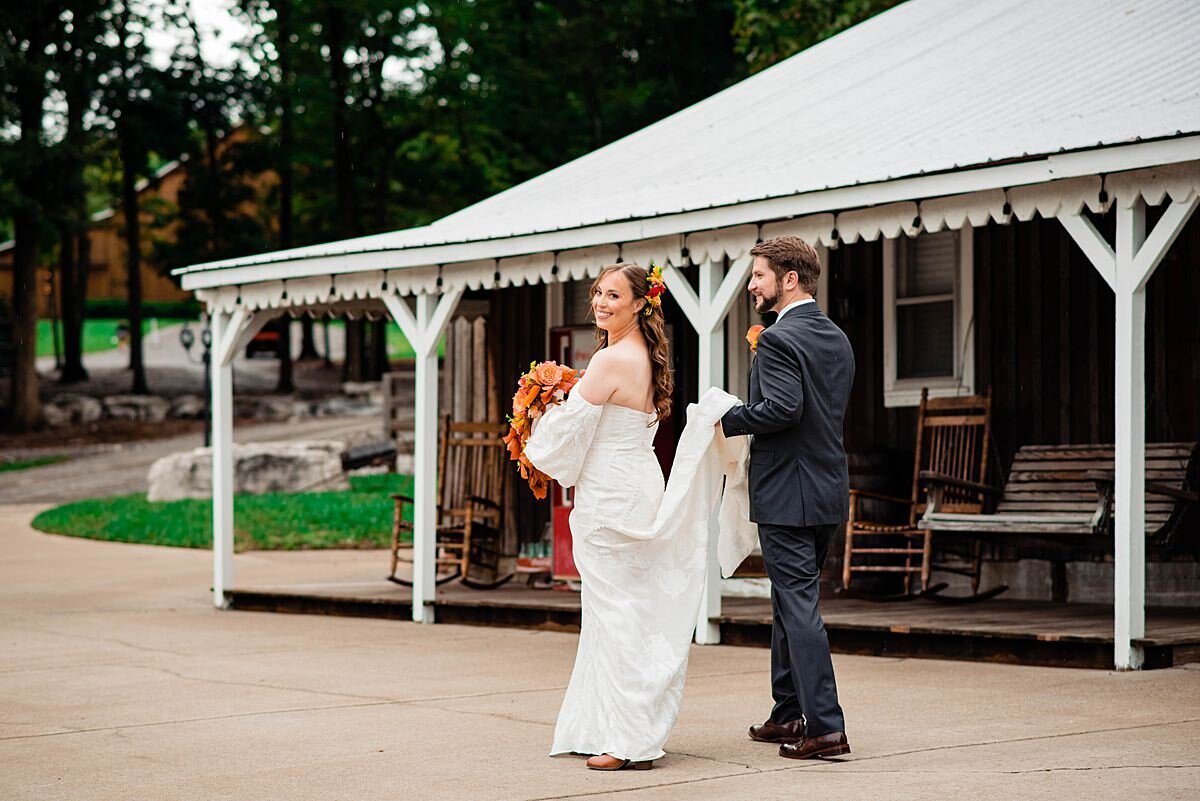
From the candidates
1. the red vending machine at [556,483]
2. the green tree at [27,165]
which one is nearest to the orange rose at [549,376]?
the red vending machine at [556,483]

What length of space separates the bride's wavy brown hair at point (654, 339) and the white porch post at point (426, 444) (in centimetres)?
573

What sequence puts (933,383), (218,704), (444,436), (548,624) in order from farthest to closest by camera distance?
(444,436)
(933,383)
(548,624)
(218,704)

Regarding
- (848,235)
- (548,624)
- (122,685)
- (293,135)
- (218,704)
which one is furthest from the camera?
(293,135)

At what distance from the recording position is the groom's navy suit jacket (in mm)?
6223

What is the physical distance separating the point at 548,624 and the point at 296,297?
338 cm

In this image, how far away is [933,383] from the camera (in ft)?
40.8

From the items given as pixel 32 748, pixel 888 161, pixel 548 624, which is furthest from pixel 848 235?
pixel 32 748

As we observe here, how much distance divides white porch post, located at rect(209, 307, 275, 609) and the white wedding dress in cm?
759

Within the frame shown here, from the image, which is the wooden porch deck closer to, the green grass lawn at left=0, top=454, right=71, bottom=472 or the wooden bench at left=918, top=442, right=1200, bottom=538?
the wooden bench at left=918, top=442, right=1200, bottom=538

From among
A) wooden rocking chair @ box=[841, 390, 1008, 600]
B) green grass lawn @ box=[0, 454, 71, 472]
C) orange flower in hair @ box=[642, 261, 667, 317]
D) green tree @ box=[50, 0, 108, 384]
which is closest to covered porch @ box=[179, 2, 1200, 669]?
wooden rocking chair @ box=[841, 390, 1008, 600]

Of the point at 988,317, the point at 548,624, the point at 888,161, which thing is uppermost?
the point at 888,161

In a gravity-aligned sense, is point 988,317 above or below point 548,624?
above

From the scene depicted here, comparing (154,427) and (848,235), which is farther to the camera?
(154,427)

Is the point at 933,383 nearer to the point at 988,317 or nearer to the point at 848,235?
the point at 988,317
